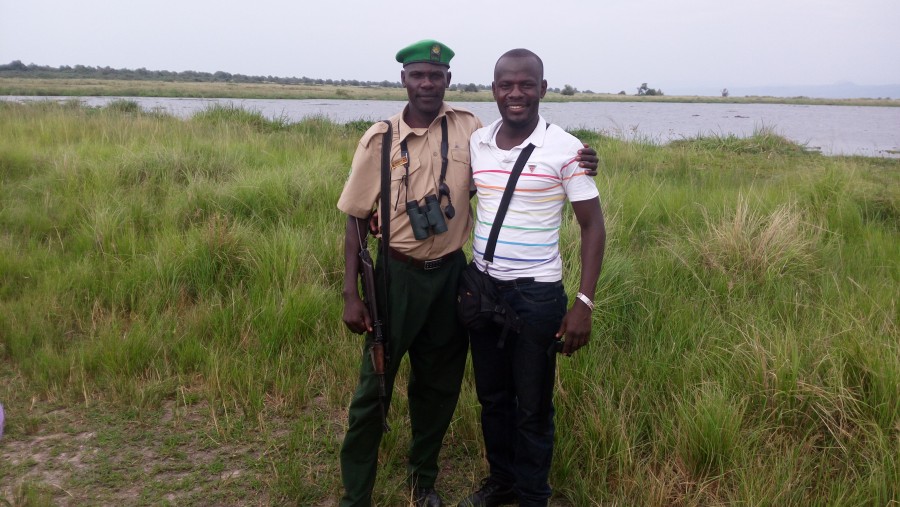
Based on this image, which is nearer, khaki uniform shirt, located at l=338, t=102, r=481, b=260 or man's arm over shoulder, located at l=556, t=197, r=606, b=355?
man's arm over shoulder, located at l=556, t=197, r=606, b=355

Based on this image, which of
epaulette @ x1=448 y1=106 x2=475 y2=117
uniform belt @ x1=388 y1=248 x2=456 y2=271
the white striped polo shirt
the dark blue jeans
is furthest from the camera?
epaulette @ x1=448 y1=106 x2=475 y2=117

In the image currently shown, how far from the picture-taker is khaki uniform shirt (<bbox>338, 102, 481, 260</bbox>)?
2.71 m

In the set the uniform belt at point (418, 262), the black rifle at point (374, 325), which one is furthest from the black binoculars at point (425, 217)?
the black rifle at point (374, 325)

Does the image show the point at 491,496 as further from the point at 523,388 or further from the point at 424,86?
the point at 424,86

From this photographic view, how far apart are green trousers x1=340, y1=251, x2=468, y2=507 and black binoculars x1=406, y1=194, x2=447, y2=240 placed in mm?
187

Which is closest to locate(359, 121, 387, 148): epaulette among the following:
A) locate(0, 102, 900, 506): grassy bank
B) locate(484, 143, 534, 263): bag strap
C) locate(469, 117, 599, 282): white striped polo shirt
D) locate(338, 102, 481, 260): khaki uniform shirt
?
locate(338, 102, 481, 260): khaki uniform shirt

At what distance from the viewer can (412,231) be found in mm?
2703

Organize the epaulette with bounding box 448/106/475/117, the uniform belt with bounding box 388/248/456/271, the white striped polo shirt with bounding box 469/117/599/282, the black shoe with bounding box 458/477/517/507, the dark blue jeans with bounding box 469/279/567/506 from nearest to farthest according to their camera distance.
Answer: the white striped polo shirt with bounding box 469/117/599/282, the dark blue jeans with bounding box 469/279/567/506, the uniform belt with bounding box 388/248/456/271, the epaulette with bounding box 448/106/475/117, the black shoe with bounding box 458/477/517/507

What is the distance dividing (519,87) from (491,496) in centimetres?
174

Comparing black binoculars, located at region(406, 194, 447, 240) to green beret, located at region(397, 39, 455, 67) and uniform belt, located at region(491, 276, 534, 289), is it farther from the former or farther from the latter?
green beret, located at region(397, 39, 455, 67)

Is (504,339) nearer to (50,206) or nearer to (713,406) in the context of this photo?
(713,406)

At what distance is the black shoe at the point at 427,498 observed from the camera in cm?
302

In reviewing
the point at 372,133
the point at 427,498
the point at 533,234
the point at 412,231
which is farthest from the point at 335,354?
the point at 533,234

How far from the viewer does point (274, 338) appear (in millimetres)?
4223
